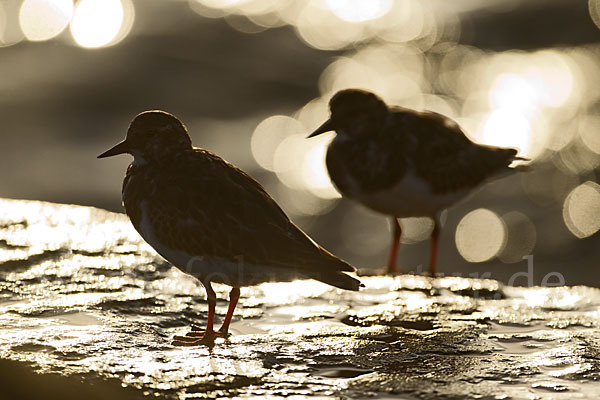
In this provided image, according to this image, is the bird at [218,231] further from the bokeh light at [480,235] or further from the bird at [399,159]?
the bokeh light at [480,235]

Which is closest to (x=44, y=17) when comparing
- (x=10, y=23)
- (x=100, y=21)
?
(x=10, y=23)

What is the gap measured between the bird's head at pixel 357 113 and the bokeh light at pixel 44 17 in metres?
16.9

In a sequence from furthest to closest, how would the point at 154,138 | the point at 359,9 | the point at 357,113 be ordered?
the point at 359,9
the point at 357,113
the point at 154,138

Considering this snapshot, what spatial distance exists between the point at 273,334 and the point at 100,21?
20.8 metres

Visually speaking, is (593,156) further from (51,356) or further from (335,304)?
(51,356)

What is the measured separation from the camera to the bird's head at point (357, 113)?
9.70m

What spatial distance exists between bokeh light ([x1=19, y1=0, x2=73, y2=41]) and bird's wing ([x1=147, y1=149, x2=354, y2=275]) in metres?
19.0

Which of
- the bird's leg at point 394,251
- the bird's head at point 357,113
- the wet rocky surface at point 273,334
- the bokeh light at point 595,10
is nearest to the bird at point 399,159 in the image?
the bird's head at point 357,113

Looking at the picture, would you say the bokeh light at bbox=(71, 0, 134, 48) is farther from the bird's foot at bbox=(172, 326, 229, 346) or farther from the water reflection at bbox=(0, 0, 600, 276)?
the bird's foot at bbox=(172, 326, 229, 346)

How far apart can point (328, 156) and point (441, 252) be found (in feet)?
22.9

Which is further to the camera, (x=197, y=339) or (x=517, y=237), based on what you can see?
(x=517, y=237)

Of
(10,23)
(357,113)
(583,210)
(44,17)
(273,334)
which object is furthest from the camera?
(44,17)

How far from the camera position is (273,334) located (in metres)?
7.10

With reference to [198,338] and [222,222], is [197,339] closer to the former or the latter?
[198,338]
